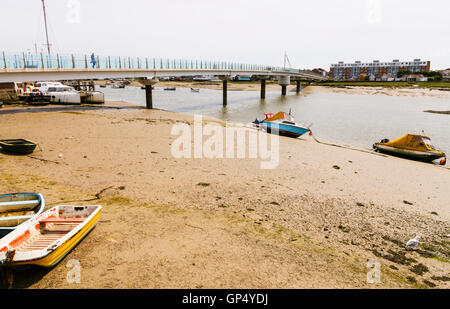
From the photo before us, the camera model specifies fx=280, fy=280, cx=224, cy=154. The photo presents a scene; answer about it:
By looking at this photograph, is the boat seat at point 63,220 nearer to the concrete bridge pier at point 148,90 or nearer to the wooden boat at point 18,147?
the wooden boat at point 18,147

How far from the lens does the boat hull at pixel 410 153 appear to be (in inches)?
813

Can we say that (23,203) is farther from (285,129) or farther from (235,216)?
(285,129)

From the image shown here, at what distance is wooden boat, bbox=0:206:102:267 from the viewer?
224 inches

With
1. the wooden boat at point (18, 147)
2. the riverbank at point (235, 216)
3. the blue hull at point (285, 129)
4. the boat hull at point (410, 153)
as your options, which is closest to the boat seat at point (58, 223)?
the riverbank at point (235, 216)

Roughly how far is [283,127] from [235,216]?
18.9 m

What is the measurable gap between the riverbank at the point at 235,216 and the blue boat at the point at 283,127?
26.1 ft

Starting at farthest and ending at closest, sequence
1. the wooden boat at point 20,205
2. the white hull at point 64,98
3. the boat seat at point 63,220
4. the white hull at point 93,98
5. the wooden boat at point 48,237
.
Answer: the white hull at point 93,98
the white hull at point 64,98
the wooden boat at point 20,205
the boat seat at point 63,220
the wooden boat at point 48,237

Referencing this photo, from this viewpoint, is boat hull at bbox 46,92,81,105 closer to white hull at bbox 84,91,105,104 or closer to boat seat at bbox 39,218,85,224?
white hull at bbox 84,91,105,104

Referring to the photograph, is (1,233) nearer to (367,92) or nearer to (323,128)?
(323,128)

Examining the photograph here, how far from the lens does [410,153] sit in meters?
21.6

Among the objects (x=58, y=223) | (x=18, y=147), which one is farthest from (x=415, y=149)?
(x=18, y=147)

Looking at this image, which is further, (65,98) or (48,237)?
(65,98)
